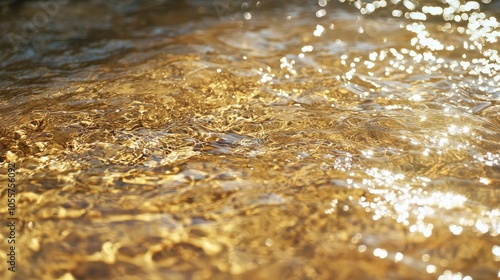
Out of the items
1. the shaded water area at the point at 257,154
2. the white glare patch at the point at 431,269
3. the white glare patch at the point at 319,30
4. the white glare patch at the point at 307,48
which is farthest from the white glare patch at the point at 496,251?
the white glare patch at the point at 319,30

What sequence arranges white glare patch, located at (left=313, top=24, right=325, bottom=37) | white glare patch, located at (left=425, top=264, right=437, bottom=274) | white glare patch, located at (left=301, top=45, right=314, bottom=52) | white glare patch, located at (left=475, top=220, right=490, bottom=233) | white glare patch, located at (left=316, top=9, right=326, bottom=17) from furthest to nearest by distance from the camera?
white glare patch, located at (left=316, top=9, right=326, bottom=17)
white glare patch, located at (left=313, top=24, right=325, bottom=37)
white glare patch, located at (left=301, top=45, right=314, bottom=52)
white glare patch, located at (left=475, top=220, right=490, bottom=233)
white glare patch, located at (left=425, top=264, right=437, bottom=274)

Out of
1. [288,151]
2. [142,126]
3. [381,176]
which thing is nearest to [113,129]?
[142,126]

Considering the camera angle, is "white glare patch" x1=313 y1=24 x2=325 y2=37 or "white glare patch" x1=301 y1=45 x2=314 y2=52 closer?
"white glare patch" x1=301 y1=45 x2=314 y2=52

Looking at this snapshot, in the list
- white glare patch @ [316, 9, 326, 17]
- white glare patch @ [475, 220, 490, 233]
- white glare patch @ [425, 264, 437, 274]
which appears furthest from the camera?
white glare patch @ [316, 9, 326, 17]

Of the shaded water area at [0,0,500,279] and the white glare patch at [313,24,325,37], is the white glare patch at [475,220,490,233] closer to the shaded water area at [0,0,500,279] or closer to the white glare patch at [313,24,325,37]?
the shaded water area at [0,0,500,279]

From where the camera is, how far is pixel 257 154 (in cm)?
214

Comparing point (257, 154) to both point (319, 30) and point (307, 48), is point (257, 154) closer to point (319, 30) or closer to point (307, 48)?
point (307, 48)

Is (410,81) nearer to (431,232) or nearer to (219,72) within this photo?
(219,72)

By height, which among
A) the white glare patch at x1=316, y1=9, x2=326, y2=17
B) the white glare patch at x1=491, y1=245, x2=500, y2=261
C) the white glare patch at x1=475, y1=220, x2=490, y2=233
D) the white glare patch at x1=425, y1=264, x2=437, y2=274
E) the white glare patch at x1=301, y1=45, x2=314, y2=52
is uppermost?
the white glare patch at x1=301, y1=45, x2=314, y2=52

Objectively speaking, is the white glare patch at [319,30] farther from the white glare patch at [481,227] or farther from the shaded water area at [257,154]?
the white glare patch at [481,227]

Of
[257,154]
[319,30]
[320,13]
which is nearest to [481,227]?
[257,154]

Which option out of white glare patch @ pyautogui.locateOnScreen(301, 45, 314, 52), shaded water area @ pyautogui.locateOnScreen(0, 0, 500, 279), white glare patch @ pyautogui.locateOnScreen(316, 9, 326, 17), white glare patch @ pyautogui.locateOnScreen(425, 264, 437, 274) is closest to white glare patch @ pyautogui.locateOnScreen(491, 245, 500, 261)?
shaded water area @ pyautogui.locateOnScreen(0, 0, 500, 279)

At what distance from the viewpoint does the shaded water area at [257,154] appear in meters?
1.64

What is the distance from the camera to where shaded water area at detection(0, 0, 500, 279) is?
1644 mm
